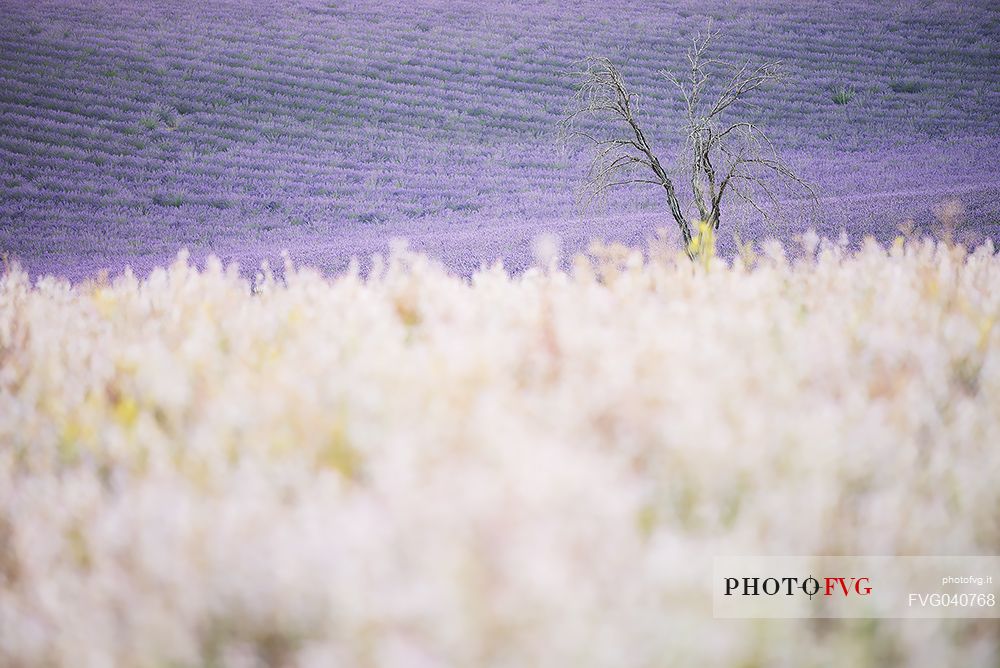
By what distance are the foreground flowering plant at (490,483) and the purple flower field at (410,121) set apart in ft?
23.8

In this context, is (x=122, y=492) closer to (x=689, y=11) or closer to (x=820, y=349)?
(x=820, y=349)

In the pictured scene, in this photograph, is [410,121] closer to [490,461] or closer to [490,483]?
[490,461]

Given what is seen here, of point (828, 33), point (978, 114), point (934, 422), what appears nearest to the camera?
point (934, 422)

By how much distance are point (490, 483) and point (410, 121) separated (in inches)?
658

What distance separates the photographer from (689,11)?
22719 millimetres

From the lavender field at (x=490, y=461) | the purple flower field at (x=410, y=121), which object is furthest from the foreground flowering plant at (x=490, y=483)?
the purple flower field at (x=410, y=121)

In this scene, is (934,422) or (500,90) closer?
(934,422)

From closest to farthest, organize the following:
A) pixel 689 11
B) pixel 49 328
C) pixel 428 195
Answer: pixel 49 328, pixel 428 195, pixel 689 11

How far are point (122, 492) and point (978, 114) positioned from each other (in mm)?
20671

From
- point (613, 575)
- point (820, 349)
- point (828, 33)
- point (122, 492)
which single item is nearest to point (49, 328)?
point (122, 492)

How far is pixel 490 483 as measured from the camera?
48.8 inches

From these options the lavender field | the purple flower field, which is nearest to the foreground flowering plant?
the lavender field

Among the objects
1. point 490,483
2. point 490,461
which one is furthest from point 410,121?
point 490,483

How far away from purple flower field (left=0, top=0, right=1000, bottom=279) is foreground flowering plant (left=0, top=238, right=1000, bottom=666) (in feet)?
23.8
